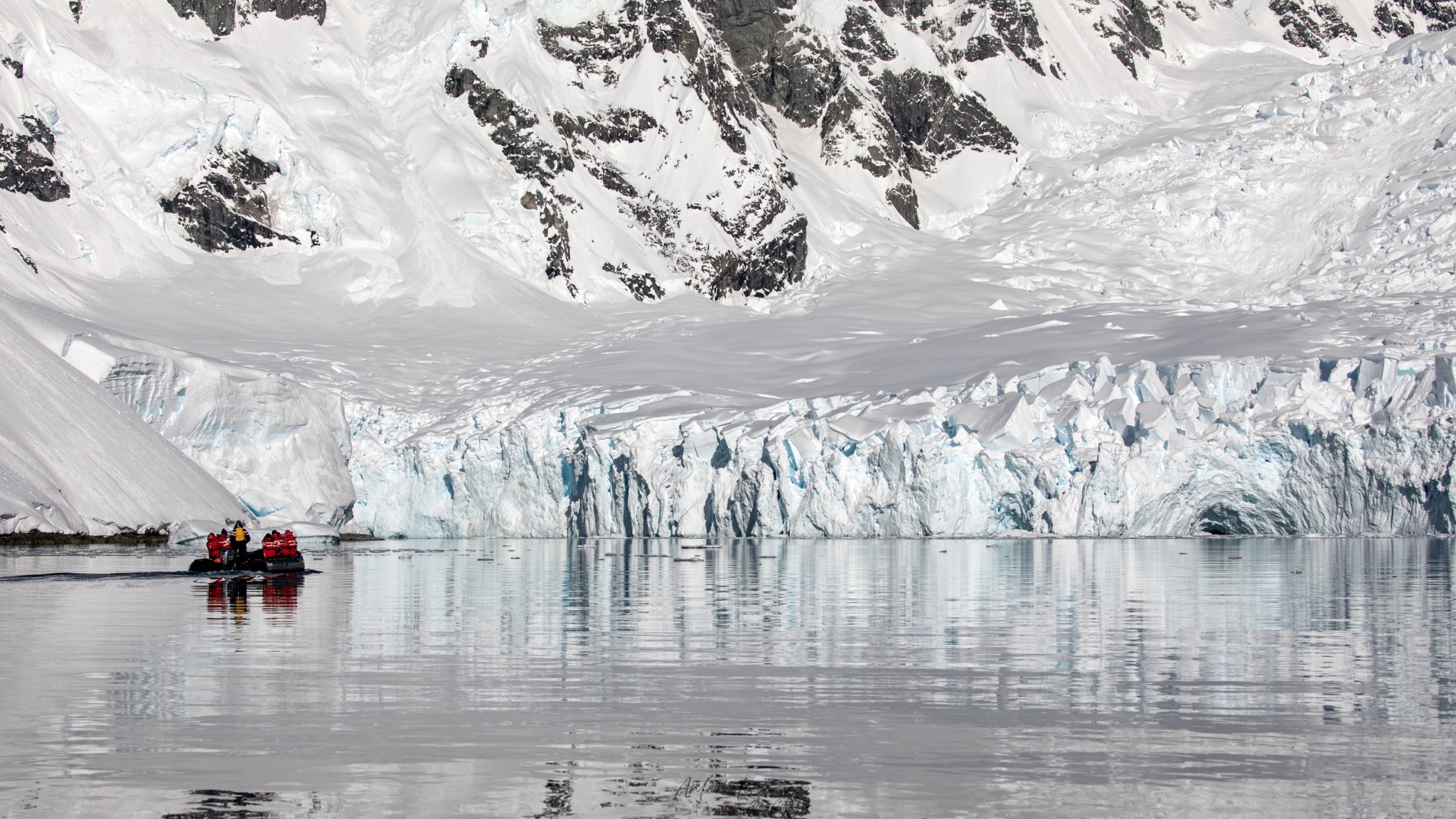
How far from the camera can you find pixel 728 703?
1209 centimetres

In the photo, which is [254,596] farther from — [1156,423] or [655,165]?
[655,165]

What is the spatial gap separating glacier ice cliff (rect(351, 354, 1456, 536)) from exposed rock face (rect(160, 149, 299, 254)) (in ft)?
82.6

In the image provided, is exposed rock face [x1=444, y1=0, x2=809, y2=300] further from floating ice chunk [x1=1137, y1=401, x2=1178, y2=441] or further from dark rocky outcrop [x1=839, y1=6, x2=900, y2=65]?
floating ice chunk [x1=1137, y1=401, x2=1178, y2=441]

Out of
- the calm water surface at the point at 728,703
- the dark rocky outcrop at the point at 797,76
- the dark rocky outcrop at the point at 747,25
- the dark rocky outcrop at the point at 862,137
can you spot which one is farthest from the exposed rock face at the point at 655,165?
the calm water surface at the point at 728,703

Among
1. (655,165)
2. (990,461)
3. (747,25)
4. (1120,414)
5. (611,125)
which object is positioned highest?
(747,25)

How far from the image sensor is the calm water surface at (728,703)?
8.73m

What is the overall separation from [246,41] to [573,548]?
156 feet

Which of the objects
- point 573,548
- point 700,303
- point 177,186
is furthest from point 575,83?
point 573,548

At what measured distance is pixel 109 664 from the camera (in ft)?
46.2

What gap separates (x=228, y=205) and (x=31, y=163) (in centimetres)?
862

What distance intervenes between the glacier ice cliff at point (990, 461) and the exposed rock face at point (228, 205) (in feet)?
82.6

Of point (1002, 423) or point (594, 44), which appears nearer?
point (1002, 423)

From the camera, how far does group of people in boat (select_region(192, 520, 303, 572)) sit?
1154 inches

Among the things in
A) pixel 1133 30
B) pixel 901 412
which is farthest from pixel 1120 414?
pixel 1133 30
